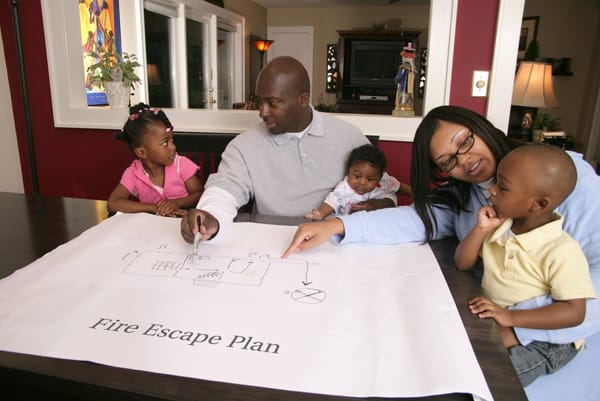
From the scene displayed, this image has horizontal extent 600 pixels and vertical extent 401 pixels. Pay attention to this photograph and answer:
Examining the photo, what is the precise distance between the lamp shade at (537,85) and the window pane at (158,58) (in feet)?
10.5

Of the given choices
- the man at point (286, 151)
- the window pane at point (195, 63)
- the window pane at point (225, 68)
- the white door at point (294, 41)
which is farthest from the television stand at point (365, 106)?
the man at point (286, 151)

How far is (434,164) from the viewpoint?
1027 millimetres

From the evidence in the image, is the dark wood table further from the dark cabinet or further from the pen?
the dark cabinet

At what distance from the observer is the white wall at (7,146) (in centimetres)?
263

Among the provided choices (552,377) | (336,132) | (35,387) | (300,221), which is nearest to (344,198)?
(336,132)

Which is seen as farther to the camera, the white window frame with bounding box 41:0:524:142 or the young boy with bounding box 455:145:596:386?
the white window frame with bounding box 41:0:524:142

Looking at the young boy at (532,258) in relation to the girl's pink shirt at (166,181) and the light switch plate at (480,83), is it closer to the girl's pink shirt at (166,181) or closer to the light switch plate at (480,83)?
the girl's pink shirt at (166,181)

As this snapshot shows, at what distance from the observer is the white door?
22.2 ft

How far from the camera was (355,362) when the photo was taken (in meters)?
0.56

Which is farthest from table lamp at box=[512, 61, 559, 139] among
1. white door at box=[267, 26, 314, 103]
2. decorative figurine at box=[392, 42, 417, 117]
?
white door at box=[267, 26, 314, 103]

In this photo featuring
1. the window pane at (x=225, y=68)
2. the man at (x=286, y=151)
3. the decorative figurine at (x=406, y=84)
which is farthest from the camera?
the window pane at (x=225, y=68)

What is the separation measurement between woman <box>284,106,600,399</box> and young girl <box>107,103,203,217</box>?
0.70 m

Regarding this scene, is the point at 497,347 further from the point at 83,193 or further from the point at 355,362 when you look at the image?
the point at 83,193

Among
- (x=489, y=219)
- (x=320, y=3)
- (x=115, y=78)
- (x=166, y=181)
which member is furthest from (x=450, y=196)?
(x=320, y=3)
